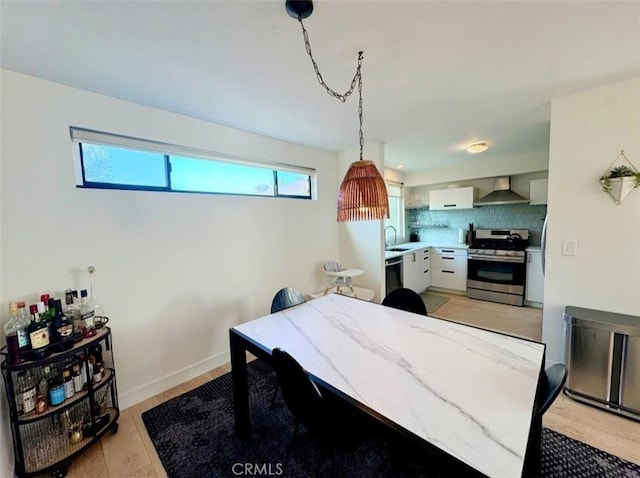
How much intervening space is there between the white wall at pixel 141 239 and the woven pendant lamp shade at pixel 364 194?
160 cm

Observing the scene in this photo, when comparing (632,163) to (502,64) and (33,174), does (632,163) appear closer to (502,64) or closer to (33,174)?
(502,64)

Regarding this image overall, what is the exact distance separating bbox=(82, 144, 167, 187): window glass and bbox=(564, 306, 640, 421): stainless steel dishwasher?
360 centimetres

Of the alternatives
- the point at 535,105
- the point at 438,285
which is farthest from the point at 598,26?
the point at 438,285

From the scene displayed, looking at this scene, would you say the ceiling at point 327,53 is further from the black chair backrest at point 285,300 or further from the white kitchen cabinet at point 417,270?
the white kitchen cabinet at point 417,270

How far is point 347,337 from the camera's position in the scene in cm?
157

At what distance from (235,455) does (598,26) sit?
3128mm

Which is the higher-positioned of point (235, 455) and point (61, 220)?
point (61, 220)

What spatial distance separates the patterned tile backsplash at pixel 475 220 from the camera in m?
4.33

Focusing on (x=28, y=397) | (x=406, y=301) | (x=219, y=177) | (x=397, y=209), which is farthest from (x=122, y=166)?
(x=397, y=209)

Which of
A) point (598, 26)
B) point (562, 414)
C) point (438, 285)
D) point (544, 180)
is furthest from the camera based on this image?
point (438, 285)

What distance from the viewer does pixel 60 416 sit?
1.69 m

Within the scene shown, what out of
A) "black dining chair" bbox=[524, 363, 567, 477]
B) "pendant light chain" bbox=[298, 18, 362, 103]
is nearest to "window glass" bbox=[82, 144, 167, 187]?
"pendant light chain" bbox=[298, 18, 362, 103]

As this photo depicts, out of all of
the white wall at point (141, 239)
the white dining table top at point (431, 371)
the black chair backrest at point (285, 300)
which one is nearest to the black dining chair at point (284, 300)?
the black chair backrest at point (285, 300)

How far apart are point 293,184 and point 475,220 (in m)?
3.60
